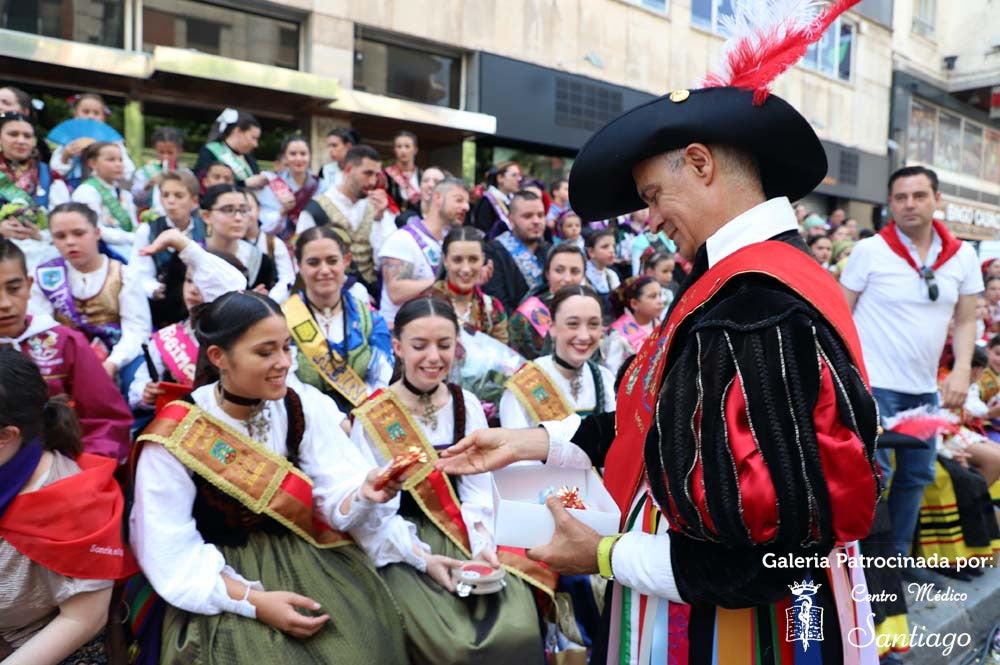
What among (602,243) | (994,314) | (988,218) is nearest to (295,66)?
(602,243)

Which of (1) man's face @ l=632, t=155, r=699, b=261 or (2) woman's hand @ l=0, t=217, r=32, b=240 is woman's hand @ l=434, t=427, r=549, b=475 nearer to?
(1) man's face @ l=632, t=155, r=699, b=261

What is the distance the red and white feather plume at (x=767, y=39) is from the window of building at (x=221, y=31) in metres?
8.79

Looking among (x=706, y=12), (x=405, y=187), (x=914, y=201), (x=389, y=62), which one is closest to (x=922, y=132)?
(x=706, y=12)

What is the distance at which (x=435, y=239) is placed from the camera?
528cm

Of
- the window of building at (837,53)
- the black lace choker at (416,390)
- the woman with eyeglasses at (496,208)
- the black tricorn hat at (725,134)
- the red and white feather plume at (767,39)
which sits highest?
the window of building at (837,53)

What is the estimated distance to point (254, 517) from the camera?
2.56m

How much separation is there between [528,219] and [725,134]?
15.4ft

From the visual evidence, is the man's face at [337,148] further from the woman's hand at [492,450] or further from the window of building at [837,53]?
the window of building at [837,53]

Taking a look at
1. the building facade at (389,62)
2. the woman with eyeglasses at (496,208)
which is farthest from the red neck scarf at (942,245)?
the building facade at (389,62)

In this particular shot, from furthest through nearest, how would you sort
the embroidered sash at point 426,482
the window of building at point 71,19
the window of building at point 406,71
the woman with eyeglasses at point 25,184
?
the window of building at point 406,71
the window of building at point 71,19
the woman with eyeglasses at point 25,184
the embroidered sash at point 426,482

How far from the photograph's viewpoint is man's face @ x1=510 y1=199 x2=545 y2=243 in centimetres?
612

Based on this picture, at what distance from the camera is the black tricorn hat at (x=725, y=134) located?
4.81ft

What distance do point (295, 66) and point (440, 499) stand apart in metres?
8.21

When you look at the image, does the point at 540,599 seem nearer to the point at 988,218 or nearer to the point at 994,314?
the point at 994,314
